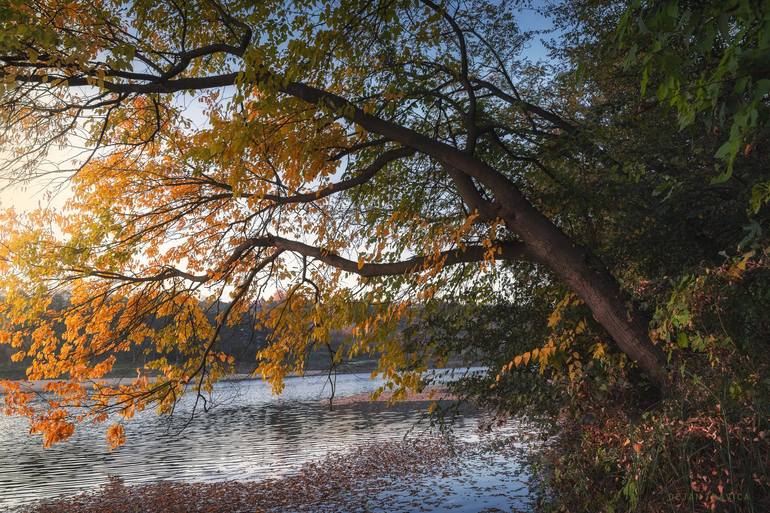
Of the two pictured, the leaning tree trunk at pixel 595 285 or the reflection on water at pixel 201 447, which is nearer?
the leaning tree trunk at pixel 595 285

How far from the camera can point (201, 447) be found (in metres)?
21.7

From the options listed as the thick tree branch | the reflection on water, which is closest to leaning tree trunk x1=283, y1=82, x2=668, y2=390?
the thick tree branch

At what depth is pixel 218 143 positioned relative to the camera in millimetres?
6969

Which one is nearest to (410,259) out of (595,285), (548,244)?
(548,244)

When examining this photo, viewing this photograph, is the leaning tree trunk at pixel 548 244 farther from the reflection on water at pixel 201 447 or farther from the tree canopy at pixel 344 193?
the reflection on water at pixel 201 447

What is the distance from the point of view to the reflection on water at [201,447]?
1702 centimetres

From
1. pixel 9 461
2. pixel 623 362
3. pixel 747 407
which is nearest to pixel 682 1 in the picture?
pixel 747 407

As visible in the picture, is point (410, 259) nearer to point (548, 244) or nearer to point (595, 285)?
point (548, 244)

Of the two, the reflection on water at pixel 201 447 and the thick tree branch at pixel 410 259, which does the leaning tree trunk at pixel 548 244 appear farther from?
the reflection on water at pixel 201 447

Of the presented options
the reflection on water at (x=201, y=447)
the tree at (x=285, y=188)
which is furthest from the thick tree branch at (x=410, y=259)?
the reflection on water at (x=201, y=447)

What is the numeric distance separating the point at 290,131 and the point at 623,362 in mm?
4946

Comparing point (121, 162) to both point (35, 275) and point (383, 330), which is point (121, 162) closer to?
point (35, 275)

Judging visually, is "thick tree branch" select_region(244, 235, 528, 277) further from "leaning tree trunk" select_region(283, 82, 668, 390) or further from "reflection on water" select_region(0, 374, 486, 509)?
"reflection on water" select_region(0, 374, 486, 509)

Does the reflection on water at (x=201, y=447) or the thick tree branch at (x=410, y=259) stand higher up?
the thick tree branch at (x=410, y=259)
